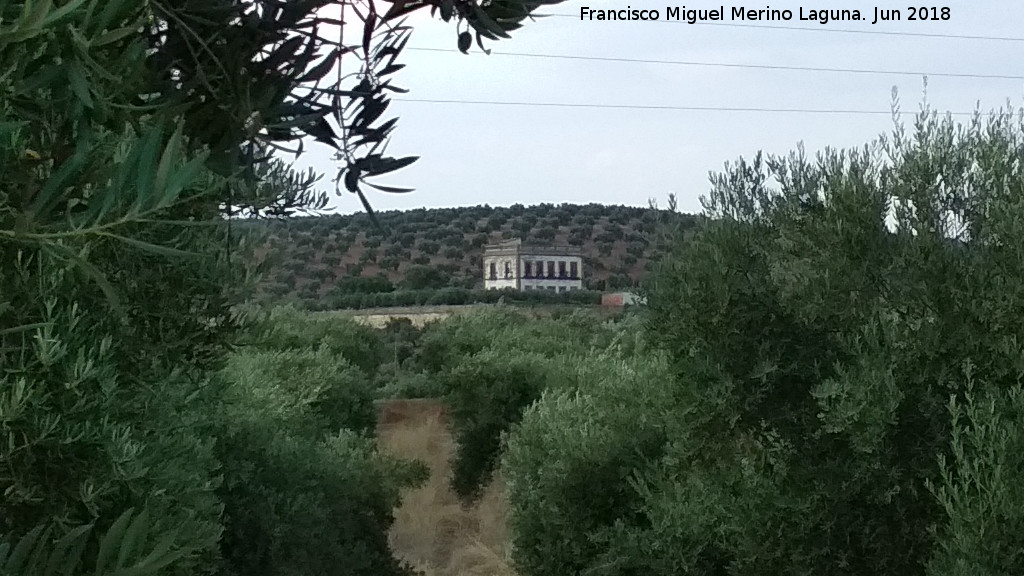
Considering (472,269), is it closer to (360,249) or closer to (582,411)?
(360,249)

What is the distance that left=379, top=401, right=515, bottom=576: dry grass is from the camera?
11.6 meters

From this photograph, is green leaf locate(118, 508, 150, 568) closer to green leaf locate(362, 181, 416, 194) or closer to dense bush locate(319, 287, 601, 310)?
green leaf locate(362, 181, 416, 194)

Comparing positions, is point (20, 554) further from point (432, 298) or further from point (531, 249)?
Answer: point (432, 298)

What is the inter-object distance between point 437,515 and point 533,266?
3.83 metres

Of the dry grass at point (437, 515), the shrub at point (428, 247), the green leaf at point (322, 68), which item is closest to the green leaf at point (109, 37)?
the green leaf at point (322, 68)

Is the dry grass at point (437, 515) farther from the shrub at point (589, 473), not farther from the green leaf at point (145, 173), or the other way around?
the green leaf at point (145, 173)

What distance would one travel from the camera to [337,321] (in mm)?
14898

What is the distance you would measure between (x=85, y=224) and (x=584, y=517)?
7.81 metres

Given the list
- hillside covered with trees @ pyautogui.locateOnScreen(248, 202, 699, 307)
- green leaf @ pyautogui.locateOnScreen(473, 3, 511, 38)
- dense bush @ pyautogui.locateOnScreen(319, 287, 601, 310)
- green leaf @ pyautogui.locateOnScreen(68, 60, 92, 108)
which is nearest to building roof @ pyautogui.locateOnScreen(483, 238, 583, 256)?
hillside covered with trees @ pyautogui.locateOnScreen(248, 202, 699, 307)

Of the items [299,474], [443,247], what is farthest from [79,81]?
[443,247]

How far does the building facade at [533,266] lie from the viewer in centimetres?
1383

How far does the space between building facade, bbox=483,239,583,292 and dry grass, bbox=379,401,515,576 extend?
2341mm

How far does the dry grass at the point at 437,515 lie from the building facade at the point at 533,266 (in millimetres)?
2341

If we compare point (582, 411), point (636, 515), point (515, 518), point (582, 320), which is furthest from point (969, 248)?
point (582, 320)
